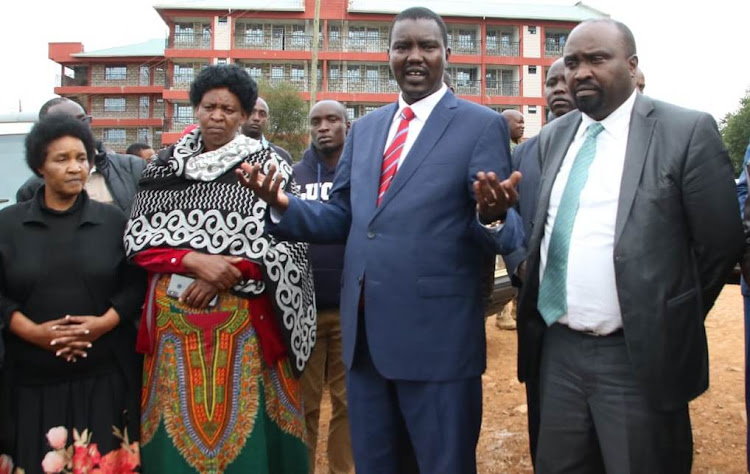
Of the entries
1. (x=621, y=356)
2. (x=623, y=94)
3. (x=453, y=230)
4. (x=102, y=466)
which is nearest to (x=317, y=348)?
(x=102, y=466)

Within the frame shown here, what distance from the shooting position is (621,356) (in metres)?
2.16

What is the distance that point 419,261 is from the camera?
A: 2.34 metres

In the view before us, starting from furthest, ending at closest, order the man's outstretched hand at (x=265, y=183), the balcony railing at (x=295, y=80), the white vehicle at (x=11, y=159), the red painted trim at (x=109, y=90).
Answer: the red painted trim at (x=109, y=90)
the balcony railing at (x=295, y=80)
the white vehicle at (x=11, y=159)
the man's outstretched hand at (x=265, y=183)

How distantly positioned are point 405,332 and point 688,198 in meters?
1.02

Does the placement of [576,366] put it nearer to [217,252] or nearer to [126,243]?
[217,252]

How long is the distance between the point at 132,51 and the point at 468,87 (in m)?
19.9

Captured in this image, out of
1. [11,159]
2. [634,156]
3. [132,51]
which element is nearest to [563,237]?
[634,156]

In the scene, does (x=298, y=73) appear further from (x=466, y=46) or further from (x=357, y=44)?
(x=466, y=46)

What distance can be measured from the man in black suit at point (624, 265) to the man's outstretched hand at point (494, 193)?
29 cm

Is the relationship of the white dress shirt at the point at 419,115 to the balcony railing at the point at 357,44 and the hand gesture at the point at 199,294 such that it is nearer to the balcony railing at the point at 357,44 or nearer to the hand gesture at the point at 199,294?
the hand gesture at the point at 199,294

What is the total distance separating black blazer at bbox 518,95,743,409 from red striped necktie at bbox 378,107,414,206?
2.65 ft

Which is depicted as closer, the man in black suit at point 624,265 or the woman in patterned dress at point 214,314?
the man in black suit at point 624,265

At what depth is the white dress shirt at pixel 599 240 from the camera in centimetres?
215

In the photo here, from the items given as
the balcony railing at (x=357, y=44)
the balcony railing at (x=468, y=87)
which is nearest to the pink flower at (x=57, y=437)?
the balcony railing at (x=357, y=44)
